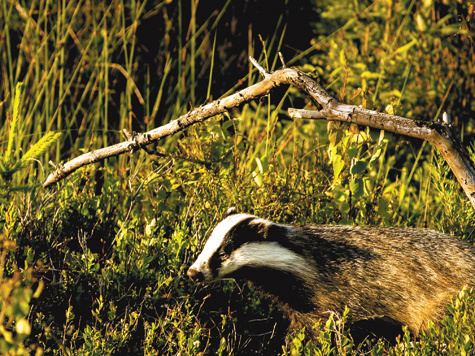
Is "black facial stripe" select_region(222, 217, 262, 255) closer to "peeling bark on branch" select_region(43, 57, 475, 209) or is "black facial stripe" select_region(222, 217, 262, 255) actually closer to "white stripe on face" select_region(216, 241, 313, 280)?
"white stripe on face" select_region(216, 241, 313, 280)

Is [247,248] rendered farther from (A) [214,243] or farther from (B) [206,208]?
(B) [206,208]

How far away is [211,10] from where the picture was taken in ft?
23.0

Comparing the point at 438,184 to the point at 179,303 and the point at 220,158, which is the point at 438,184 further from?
the point at 179,303

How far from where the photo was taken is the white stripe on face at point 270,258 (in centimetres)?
336

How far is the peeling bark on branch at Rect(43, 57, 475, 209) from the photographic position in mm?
2889

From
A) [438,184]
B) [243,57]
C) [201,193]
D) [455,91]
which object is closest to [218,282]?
[201,193]

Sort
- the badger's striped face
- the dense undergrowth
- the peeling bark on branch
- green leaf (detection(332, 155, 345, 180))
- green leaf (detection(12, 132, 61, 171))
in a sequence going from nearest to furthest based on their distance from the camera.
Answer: green leaf (detection(12, 132, 61, 171)) < the dense undergrowth < the peeling bark on branch < the badger's striped face < green leaf (detection(332, 155, 345, 180))

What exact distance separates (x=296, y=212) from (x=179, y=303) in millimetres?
1299

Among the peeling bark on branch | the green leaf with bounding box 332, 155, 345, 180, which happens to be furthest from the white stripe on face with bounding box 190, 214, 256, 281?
the green leaf with bounding box 332, 155, 345, 180

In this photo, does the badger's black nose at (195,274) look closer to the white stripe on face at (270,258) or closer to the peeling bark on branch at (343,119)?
the white stripe on face at (270,258)

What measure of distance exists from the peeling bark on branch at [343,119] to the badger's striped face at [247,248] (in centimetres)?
66

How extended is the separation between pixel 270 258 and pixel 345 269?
44 cm

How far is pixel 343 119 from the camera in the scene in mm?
3025

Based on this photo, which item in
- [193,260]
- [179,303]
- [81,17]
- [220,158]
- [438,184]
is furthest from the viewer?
[81,17]
